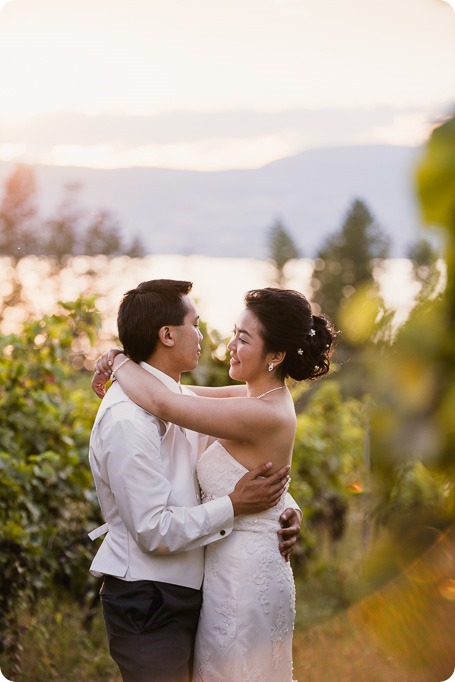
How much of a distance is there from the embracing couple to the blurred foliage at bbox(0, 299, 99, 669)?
4.78 ft

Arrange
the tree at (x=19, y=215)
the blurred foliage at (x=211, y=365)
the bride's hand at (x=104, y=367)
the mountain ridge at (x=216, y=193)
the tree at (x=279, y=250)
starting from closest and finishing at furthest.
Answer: the bride's hand at (x=104, y=367), the blurred foliage at (x=211, y=365), the mountain ridge at (x=216, y=193), the tree at (x=19, y=215), the tree at (x=279, y=250)

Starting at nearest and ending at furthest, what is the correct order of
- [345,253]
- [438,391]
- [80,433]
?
[438,391] → [80,433] → [345,253]

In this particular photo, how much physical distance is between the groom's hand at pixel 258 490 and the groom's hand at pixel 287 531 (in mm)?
106

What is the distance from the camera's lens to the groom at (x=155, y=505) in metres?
2.12

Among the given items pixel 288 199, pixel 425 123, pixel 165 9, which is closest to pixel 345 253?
pixel 288 199

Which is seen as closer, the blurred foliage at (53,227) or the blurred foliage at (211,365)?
the blurred foliage at (211,365)

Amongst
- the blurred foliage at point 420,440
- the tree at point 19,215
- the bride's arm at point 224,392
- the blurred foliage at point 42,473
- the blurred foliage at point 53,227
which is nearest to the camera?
the blurred foliage at point 420,440

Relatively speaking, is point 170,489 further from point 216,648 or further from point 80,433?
point 80,433

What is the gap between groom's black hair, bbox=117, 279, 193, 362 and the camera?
2244mm

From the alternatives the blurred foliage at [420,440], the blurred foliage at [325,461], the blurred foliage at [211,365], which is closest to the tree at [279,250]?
the blurred foliage at [325,461]

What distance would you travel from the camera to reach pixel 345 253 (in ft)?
98.7

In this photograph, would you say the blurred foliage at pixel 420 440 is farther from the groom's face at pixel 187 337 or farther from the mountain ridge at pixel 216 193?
the mountain ridge at pixel 216 193

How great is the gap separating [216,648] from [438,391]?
6.60 feet

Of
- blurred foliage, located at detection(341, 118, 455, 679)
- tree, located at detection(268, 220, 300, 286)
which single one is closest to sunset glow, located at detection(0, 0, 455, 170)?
blurred foliage, located at detection(341, 118, 455, 679)
